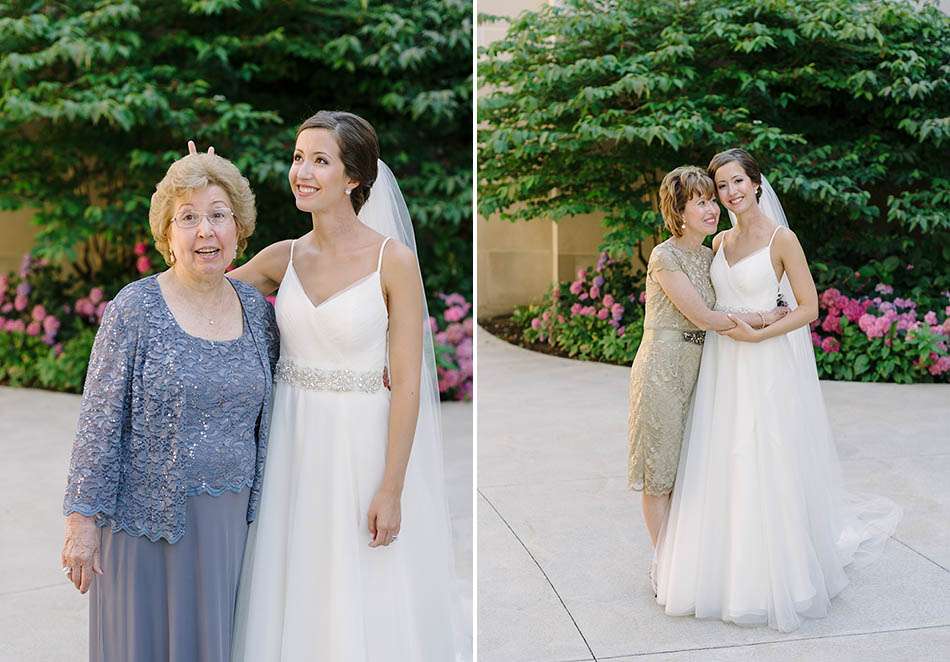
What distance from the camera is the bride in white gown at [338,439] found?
Answer: 2.67 m

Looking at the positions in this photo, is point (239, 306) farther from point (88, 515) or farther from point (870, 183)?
point (870, 183)

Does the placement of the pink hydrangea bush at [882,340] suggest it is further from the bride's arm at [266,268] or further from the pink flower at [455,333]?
the bride's arm at [266,268]

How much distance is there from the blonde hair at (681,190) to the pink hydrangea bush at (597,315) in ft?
19.9

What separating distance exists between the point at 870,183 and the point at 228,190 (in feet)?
28.1

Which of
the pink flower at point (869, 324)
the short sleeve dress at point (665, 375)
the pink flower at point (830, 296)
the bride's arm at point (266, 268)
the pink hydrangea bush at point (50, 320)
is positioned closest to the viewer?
the bride's arm at point (266, 268)

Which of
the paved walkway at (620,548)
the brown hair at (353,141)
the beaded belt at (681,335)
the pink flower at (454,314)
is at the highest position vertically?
the brown hair at (353,141)

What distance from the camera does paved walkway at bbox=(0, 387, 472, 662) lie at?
3934 millimetres

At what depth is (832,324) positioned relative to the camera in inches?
367

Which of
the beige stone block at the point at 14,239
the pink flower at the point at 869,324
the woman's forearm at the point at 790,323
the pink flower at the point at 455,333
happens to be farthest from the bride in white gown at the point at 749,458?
the beige stone block at the point at 14,239

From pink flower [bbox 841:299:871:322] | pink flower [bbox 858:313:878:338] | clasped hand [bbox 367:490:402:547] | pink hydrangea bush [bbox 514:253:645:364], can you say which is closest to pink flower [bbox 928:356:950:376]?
pink flower [bbox 858:313:878:338]

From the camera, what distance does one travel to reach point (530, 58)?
33.1 feet

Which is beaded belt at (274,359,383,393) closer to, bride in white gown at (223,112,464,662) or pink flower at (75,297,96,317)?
bride in white gown at (223,112,464,662)

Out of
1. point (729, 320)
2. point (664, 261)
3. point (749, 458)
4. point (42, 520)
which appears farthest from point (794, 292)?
point (42, 520)

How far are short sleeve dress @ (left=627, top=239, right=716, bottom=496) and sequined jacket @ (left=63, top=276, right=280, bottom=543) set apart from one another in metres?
2.01
